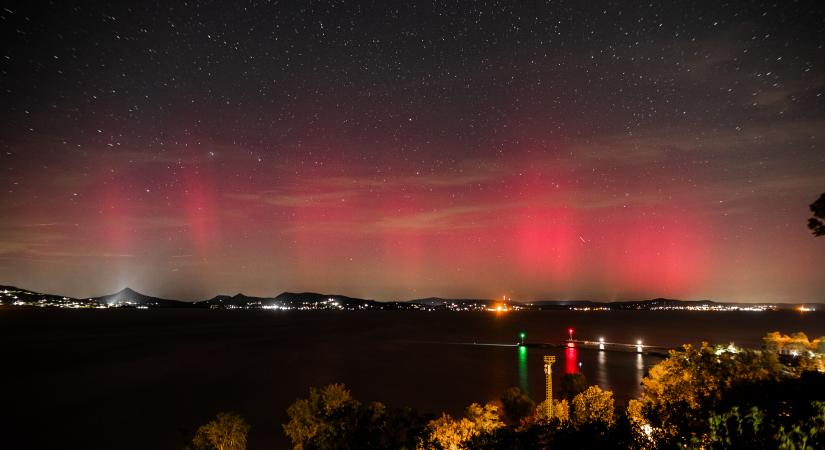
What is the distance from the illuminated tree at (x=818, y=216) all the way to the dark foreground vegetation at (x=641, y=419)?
12.0ft

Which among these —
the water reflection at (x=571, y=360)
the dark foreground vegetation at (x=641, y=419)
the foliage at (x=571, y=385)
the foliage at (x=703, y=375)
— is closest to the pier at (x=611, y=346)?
the water reflection at (x=571, y=360)

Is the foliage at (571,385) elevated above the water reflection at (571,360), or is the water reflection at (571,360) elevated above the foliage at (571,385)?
the foliage at (571,385)

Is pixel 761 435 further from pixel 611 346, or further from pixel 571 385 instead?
pixel 611 346

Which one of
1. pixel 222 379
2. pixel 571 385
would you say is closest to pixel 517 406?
pixel 571 385

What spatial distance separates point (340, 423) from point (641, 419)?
9.55 metres

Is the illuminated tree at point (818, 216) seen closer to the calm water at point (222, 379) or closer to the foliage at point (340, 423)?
the foliage at point (340, 423)

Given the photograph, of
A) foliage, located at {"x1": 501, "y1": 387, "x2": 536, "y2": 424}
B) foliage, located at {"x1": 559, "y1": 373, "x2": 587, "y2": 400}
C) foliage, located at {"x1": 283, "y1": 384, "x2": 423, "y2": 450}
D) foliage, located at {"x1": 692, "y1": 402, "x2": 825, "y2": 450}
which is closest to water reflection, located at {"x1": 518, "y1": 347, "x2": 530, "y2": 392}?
foliage, located at {"x1": 559, "y1": 373, "x2": 587, "y2": 400}

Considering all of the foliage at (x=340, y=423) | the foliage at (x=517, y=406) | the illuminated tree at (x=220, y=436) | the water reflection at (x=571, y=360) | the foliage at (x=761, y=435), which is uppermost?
the foliage at (x=761, y=435)

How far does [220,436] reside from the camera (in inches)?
778

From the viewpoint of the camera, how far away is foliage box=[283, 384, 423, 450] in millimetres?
18156

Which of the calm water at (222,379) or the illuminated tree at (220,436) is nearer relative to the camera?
the illuminated tree at (220,436)

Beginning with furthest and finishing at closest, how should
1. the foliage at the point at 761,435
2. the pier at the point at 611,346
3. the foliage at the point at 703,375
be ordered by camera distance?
1. the pier at the point at 611,346
2. the foliage at the point at 703,375
3. the foliage at the point at 761,435

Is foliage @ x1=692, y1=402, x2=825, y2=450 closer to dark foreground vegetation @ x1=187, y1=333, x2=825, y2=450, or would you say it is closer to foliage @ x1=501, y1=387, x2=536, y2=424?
dark foreground vegetation @ x1=187, y1=333, x2=825, y2=450

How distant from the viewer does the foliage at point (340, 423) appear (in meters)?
18.2
